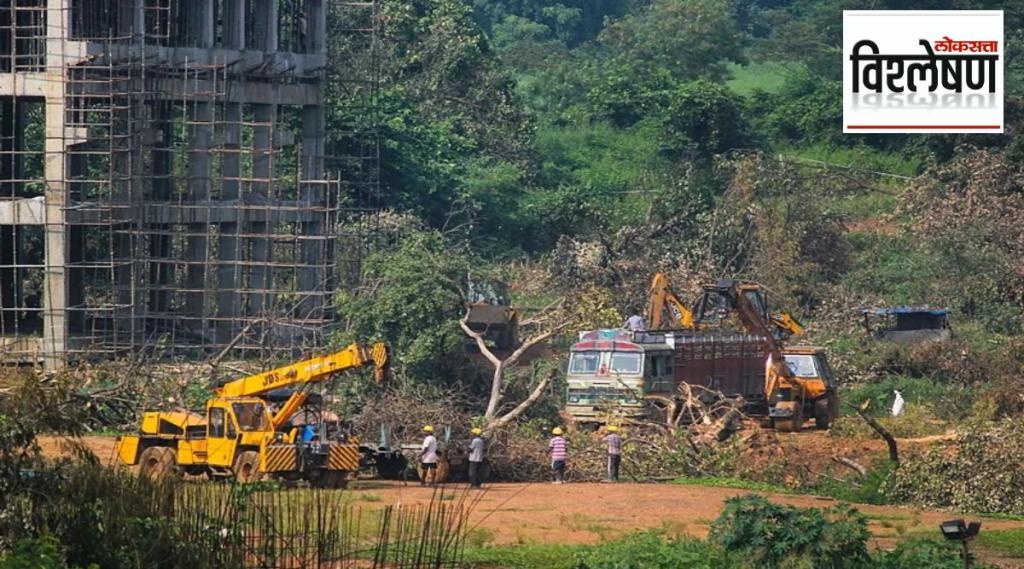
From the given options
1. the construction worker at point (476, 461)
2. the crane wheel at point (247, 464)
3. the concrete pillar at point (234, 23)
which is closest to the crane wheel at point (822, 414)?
the construction worker at point (476, 461)

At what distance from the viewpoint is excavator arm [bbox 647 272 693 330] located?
39531 mm

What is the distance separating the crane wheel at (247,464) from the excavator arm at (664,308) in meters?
12.5

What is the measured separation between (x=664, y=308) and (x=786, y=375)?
3455 mm

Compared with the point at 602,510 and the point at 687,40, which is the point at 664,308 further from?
the point at 687,40

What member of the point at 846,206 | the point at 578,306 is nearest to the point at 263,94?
the point at 578,306

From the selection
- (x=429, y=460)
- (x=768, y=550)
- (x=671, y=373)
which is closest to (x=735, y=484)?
(x=429, y=460)

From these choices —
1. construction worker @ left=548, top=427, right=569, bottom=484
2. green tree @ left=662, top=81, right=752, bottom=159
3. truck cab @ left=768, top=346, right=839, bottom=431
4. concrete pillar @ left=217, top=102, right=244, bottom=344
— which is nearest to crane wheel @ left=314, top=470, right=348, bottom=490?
construction worker @ left=548, top=427, right=569, bottom=484

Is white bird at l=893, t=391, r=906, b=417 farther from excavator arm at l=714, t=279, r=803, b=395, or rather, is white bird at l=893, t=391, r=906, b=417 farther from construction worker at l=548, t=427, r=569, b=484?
construction worker at l=548, t=427, r=569, b=484

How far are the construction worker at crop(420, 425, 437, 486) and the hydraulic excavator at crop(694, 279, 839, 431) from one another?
358 inches

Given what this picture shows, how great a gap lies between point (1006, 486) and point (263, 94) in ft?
62.7

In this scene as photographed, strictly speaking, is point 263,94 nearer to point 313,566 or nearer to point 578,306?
point 578,306

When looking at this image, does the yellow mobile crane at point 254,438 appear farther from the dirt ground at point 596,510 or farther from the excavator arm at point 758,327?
the excavator arm at point 758,327

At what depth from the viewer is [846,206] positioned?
182 ft

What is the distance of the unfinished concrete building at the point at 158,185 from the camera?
38750mm
